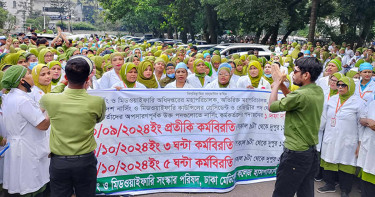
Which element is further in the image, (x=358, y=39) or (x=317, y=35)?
(x=317, y=35)

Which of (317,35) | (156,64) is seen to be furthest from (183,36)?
(156,64)

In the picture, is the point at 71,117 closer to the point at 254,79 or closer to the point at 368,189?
the point at 368,189

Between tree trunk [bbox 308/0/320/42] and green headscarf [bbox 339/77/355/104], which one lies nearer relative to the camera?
Result: green headscarf [bbox 339/77/355/104]

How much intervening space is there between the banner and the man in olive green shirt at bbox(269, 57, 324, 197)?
3.97 ft

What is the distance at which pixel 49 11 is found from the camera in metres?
98.2

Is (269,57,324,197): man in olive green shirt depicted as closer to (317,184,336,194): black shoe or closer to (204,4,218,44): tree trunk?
(317,184,336,194): black shoe

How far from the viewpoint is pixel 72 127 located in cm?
273

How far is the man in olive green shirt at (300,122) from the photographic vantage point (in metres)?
3.07

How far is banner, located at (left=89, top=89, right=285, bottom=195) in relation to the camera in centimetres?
423

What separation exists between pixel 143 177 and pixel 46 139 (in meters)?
1.33

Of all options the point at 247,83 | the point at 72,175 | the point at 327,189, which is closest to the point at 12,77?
the point at 72,175

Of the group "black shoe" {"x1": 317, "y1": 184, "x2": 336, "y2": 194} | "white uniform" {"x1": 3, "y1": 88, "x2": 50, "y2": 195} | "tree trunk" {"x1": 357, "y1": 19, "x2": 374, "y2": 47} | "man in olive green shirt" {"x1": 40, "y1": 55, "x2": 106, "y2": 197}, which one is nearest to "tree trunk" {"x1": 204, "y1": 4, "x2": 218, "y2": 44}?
"tree trunk" {"x1": 357, "y1": 19, "x2": 374, "y2": 47}

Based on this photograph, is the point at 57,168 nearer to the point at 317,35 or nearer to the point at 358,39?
the point at 358,39

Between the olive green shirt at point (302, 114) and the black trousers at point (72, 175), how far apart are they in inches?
69.5
